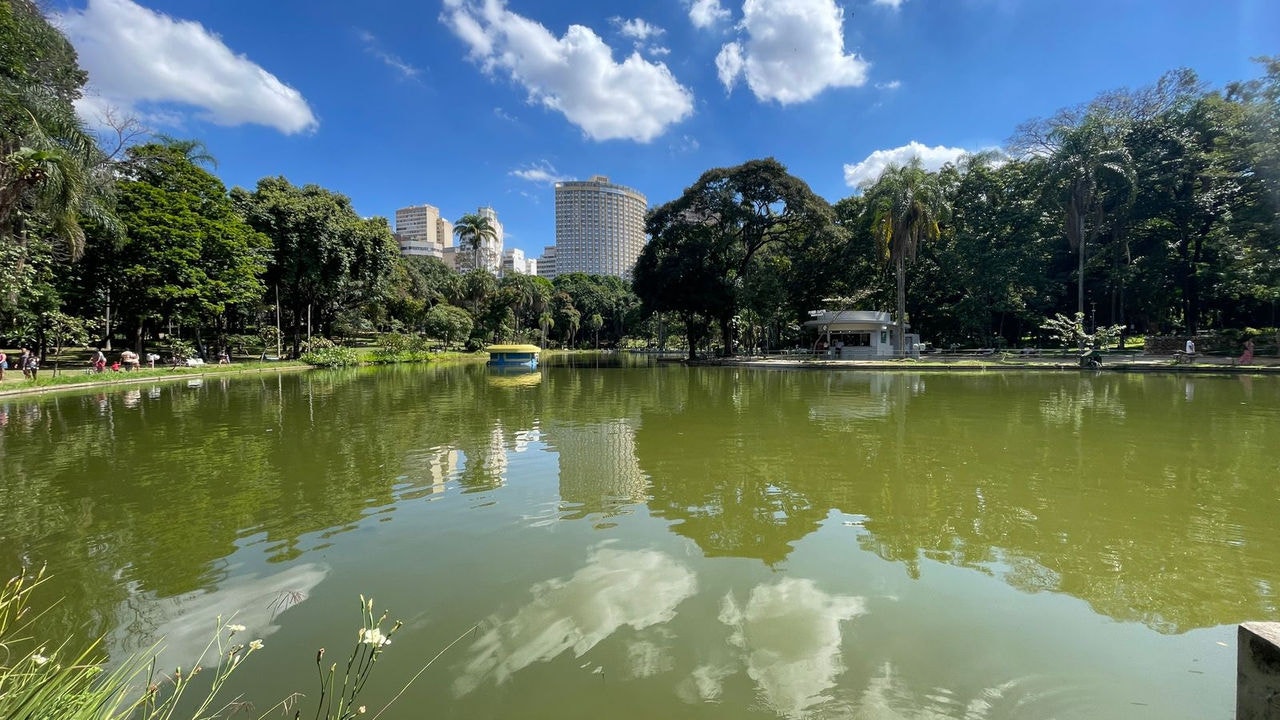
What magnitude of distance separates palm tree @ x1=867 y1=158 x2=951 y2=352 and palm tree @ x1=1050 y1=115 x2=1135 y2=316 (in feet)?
27.1

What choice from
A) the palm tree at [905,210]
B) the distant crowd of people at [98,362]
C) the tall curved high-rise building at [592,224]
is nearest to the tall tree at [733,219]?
the palm tree at [905,210]

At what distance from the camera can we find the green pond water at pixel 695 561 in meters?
2.83

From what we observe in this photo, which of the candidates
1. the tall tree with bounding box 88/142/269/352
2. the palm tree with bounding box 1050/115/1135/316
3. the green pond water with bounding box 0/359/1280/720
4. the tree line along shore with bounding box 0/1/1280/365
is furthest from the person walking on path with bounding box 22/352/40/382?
the palm tree with bounding box 1050/115/1135/316

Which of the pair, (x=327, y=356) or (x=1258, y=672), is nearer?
(x=1258, y=672)

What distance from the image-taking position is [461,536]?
4.88 metres

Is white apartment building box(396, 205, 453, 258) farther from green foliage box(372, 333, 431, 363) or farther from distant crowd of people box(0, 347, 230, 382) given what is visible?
distant crowd of people box(0, 347, 230, 382)

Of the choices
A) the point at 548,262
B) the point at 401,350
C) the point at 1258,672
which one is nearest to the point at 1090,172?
the point at 1258,672

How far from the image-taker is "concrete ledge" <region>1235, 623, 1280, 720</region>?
5.67 feet

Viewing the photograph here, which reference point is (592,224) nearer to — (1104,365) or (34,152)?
(1104,365)

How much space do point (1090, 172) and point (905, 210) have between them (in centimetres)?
1174

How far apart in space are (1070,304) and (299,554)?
52247 millimetres

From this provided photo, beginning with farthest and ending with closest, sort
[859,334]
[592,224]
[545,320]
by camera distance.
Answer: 1. [592,224]
2. [545,320]
3. [859,334]

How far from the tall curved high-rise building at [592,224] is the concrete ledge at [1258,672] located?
5082 inches

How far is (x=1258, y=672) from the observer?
1772 millimetres
